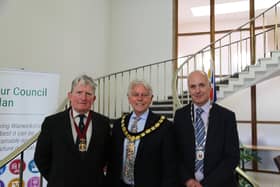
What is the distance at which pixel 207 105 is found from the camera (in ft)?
5.86

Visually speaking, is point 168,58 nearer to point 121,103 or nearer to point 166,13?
point 166,13

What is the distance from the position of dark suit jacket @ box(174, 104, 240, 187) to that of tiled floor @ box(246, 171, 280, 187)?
499 cm

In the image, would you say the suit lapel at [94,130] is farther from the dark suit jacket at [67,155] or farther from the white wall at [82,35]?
the white wall at [82,35]

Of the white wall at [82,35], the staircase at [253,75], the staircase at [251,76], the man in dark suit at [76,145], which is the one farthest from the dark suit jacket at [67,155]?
the staircase at [253,75]

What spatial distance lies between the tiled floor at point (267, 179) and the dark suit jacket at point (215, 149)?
4.99 m

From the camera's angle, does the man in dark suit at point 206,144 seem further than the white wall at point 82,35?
No

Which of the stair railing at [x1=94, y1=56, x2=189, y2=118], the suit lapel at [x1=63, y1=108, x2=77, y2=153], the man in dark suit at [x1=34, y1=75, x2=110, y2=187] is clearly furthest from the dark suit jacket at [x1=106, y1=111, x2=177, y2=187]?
the stair railing at [x1=94, y1=56, x2=189, y2=118]

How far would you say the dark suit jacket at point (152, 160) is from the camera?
1639 mm

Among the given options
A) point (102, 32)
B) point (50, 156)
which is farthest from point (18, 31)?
point (50, 156)

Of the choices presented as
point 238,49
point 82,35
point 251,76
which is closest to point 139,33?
point 82,35

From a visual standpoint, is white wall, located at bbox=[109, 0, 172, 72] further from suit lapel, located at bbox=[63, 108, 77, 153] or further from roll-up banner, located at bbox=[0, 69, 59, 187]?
suit lapel, located at bbox=[63, 108, 77, 153]

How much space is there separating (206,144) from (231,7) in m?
7.16

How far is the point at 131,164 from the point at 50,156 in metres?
0.51

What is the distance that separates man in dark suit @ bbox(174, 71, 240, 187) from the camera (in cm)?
166
